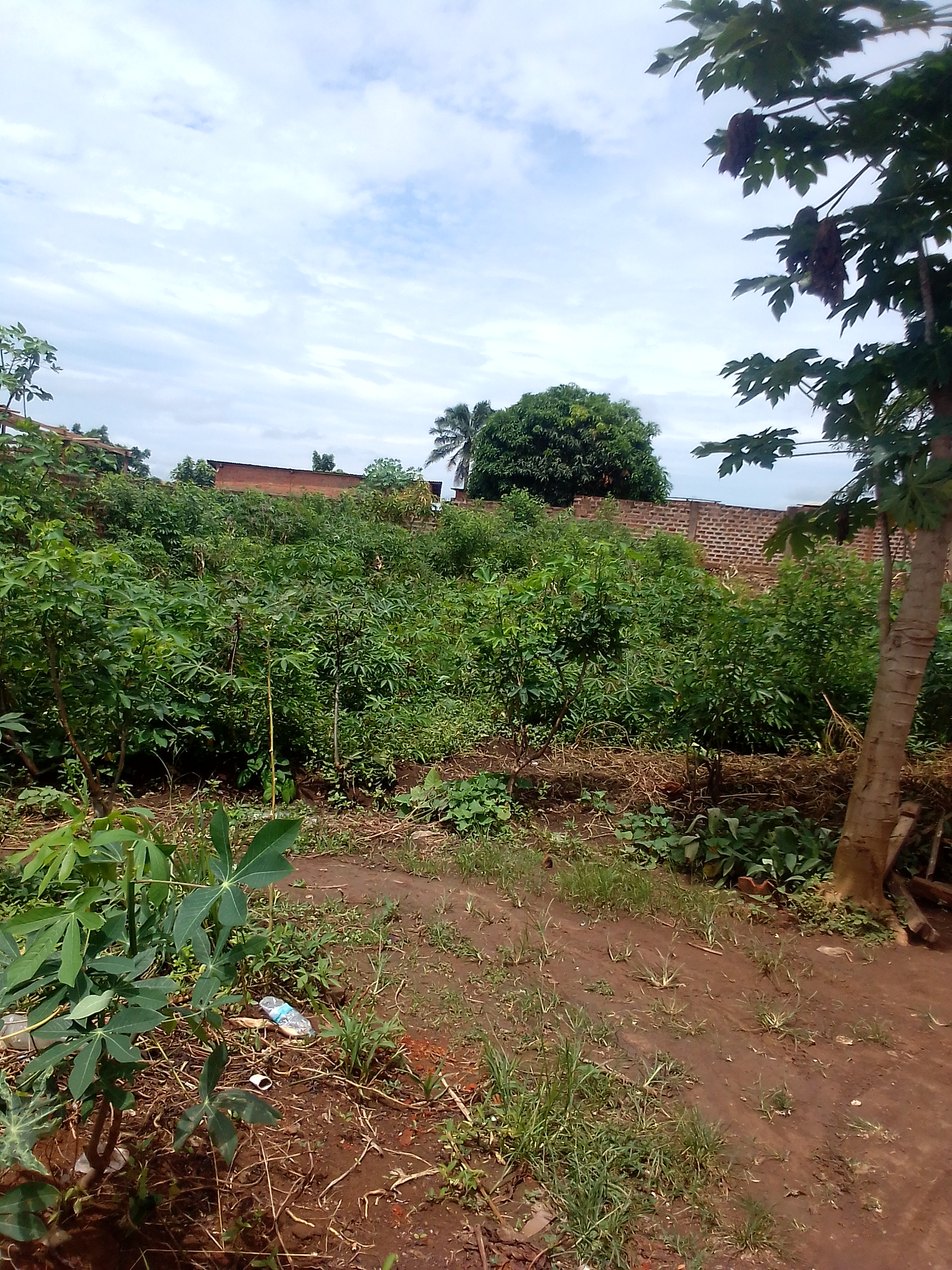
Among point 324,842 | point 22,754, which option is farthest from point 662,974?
point 22,754

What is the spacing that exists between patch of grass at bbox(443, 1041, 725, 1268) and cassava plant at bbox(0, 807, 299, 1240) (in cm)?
87

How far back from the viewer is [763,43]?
11.1 feet

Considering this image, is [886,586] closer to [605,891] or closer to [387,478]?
[605,891]

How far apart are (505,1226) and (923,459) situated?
129 inches

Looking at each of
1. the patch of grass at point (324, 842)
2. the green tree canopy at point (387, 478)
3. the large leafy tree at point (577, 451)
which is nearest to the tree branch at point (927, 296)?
the patch of grass at point (324, 842)

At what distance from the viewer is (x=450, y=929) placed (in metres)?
3.35

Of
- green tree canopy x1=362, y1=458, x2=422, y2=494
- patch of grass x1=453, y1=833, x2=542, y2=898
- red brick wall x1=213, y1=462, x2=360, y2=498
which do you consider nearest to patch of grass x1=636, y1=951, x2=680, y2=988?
patch of grass x1=453, y1=833, x2=542, y2=898

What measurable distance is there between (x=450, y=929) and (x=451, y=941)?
0.28 ft

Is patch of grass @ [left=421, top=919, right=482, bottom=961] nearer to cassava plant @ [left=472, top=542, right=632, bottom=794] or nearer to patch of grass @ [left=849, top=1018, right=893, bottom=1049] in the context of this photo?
patch of grass @ [left=849, top=1018, right=893, bottom=1049]

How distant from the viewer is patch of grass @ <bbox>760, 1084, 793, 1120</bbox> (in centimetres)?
247

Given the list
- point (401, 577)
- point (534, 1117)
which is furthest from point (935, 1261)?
point (401, 577)

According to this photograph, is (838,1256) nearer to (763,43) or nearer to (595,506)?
(763,43)

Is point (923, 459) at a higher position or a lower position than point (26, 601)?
higher

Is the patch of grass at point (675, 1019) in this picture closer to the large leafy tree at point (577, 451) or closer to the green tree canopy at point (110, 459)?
the green tree canopy at point (110, 459)
